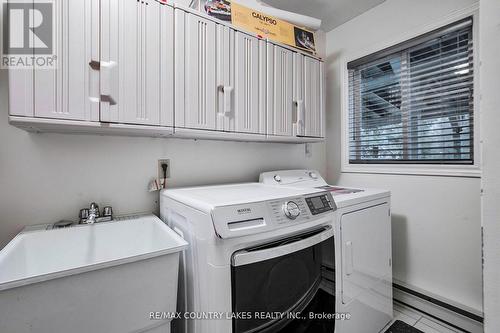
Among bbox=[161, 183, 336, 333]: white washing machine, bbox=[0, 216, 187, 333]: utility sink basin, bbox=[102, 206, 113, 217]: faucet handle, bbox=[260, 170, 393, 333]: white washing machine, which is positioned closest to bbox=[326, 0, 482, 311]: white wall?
bbox=[260, 170, 393, 333]: white washing machine

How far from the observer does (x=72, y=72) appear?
A: 101 centimetres

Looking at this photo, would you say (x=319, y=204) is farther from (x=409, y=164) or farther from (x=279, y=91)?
(x=409, y=164)

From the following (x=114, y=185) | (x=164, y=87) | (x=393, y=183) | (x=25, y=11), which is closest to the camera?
(x=25, y=11)

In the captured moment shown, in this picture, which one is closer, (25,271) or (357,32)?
(25,271)

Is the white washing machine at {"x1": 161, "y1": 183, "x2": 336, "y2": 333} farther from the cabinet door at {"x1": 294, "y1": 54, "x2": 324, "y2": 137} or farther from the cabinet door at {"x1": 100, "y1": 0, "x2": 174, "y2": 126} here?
the cabinet door at {"x1": 294, "y1": 54, "x2": 324, "y2": 137}

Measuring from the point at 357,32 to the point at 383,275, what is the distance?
2161 millimetres

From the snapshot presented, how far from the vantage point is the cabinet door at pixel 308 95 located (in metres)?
1.81

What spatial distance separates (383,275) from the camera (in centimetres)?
160

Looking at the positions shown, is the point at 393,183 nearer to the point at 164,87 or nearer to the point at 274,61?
the point at 274,61

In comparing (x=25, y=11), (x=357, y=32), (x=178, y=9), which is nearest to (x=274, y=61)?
(x=178, y=9)

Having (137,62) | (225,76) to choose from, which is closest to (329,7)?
(225,76)

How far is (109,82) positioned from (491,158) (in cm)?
138

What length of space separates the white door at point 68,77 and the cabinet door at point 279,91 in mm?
1039

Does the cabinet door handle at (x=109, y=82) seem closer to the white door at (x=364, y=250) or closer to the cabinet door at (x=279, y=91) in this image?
the cabinet door at (x=279, y=91)
